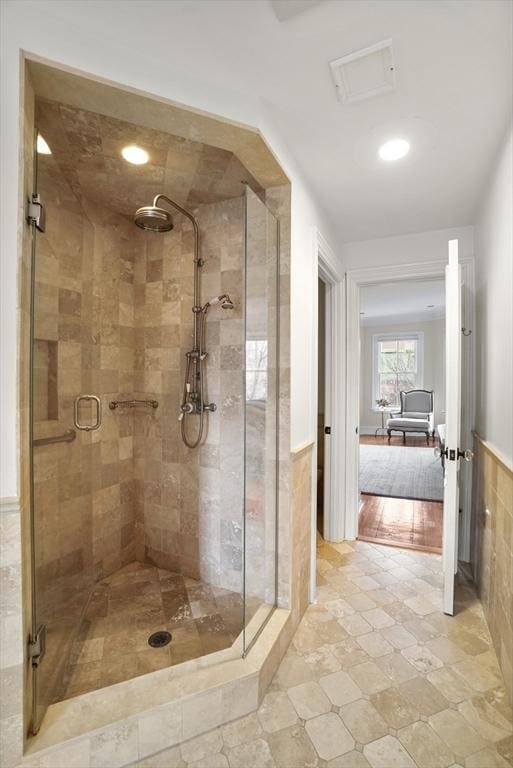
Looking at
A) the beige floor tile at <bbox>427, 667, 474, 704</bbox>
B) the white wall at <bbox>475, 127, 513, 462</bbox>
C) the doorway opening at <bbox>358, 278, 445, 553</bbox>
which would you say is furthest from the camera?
the doorway opening at <bbox>358, 278, 445, 553</bbox>

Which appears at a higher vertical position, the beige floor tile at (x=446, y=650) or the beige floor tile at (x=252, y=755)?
the beige floor tile at (x=446, y=650)

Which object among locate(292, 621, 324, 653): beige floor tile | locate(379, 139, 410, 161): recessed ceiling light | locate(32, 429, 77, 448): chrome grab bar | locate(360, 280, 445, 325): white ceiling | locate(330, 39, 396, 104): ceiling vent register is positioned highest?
locate(360, 280, 445, 325): white ceiling

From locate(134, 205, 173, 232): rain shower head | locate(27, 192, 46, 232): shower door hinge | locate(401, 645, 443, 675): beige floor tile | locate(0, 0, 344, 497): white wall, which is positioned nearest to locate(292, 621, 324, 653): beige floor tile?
locate(401, 645, 443, 675): beige floor tile

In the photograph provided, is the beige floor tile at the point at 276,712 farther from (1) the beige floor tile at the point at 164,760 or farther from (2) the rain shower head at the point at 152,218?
(2) the rain shower head at the point at 152,218

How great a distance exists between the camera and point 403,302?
6367 millimetres

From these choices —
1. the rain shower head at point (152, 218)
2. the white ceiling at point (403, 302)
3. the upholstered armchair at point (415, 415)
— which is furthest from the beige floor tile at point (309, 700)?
the upholstered armchair at point (415, 415)

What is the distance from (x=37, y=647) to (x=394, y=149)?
2479mm

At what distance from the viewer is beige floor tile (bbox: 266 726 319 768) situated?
1.21m

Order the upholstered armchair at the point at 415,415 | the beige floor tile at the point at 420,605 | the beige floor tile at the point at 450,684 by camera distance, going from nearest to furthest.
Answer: the beige floor tile at the point at 450,684
the beige floor tile at the point at 420,605
the upholstered armchair at the point at 415,415

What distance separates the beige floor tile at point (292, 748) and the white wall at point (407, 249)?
274 cm

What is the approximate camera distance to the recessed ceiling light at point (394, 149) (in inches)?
66.5

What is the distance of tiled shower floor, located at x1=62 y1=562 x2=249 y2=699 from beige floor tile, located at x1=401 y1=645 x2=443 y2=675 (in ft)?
2.61

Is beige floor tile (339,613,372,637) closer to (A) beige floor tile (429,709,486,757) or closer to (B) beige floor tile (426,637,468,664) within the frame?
(B) beige floor tile (426,637,468,664)

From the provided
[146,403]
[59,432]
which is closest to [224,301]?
[146,403]
